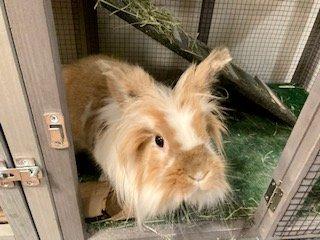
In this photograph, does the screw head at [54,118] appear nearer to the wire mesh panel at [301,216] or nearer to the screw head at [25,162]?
the screw head at [25,162]

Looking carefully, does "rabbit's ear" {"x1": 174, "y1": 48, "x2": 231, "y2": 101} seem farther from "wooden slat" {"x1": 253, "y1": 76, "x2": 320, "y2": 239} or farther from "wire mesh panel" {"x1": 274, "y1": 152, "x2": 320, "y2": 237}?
"wire mesh panel" {"x1": 274, "y1": 152, "x2": 320, "y2": 237}

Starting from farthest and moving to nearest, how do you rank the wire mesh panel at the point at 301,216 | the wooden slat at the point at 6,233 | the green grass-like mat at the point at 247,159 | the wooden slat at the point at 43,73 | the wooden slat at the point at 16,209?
the green grass-like mat at the point at 247,159, the wooden slat at the point at 6,233, the wire mesh panel at the point at 301,216, the wooden slat at the point at 16,209, the wooden slat at the point at 43,73

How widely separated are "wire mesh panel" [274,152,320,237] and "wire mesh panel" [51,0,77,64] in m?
1.89

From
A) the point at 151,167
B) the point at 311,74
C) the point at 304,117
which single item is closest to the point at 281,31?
the point at 311,74

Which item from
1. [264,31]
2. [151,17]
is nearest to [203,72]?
[151,17]

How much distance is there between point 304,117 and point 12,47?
0.95 m

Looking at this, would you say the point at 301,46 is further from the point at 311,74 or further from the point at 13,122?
the point at 13,122

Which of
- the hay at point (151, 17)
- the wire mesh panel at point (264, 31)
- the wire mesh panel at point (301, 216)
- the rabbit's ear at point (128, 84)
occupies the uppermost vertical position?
the hay at point (151, 17)

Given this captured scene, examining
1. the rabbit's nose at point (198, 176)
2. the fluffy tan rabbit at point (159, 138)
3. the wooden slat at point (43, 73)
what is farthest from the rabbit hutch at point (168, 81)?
the rabbit's nose at point (198, 176)

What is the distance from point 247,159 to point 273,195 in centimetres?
70

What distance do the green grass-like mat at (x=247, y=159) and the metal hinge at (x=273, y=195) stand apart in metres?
0.27

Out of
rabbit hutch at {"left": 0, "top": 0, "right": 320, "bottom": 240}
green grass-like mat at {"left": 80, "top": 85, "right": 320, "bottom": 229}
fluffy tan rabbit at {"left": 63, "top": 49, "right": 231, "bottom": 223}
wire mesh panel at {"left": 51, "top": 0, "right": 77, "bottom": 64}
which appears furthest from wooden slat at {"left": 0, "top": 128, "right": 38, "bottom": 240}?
wire mesh panel at {"left": 51, "top": 0, "right": 77, "bottom": 64}

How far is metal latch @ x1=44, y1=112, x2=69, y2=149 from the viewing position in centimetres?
98

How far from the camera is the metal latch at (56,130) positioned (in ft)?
3.23
